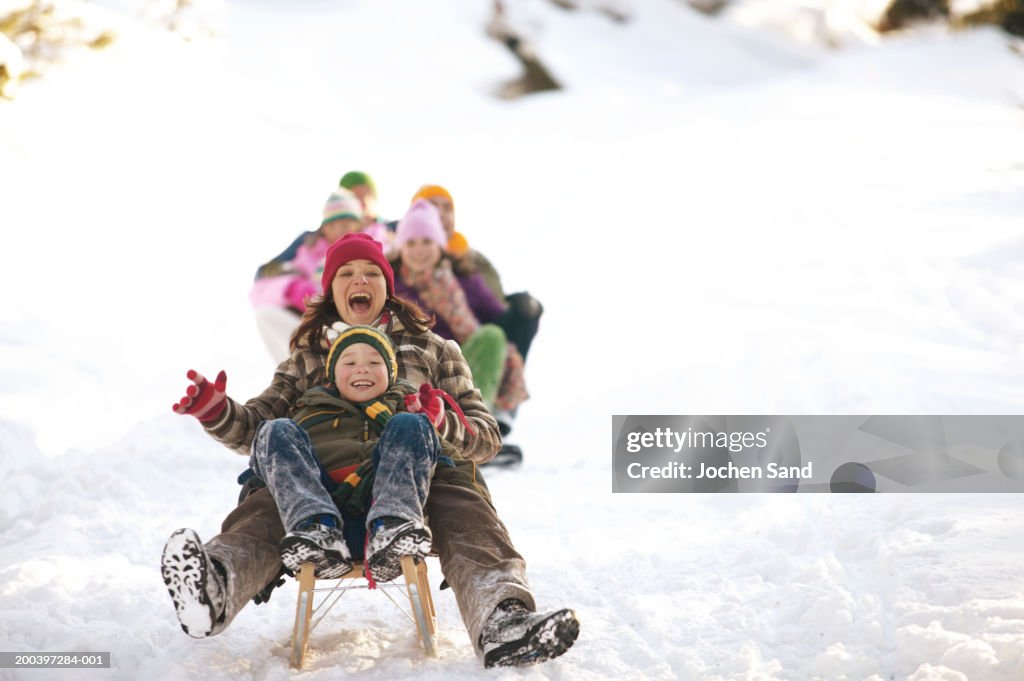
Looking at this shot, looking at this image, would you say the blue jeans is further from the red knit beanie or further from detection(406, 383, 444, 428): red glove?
the red knit beanie

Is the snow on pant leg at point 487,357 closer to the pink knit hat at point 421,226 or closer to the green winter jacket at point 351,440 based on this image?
the pink knit hat at point 421,226

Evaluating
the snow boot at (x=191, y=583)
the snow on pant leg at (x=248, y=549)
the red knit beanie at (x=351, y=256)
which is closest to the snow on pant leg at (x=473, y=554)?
the snow on pant leg at (x=248, y=549)

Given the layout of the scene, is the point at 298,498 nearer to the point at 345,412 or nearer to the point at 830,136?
the point at 345,412

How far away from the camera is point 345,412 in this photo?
313 cm

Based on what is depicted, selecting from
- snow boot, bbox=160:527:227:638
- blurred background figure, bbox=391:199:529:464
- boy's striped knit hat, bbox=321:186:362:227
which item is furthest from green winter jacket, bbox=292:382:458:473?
boy's striped knit hat, bbox=321:186:362:227

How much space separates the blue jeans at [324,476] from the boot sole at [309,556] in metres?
0.06

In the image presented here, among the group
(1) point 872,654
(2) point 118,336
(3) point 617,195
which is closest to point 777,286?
(3) point 617,195

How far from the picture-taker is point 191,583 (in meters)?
2.57

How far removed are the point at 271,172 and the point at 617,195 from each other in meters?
3.66

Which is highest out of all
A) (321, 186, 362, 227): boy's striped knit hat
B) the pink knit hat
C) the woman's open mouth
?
(321, 186, 362, 227): boy's striped knit hat

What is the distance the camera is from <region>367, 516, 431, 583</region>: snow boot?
8.84ft

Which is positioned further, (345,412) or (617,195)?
(617,195)

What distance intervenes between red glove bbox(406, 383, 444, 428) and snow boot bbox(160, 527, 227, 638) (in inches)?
28.7

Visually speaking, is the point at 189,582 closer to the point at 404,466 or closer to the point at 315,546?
the point at 315,546
